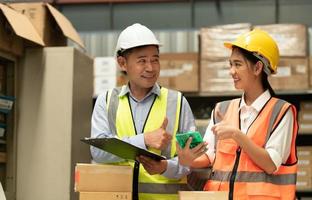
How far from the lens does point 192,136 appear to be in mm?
1986

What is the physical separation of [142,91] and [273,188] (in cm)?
72

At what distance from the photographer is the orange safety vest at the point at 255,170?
2045mm

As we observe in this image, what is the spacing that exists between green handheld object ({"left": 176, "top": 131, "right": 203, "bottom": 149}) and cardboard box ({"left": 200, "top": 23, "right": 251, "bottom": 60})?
7.30 ft

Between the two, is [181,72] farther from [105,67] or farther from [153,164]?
[153,164]

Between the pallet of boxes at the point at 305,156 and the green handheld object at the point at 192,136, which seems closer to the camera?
the green handheld object at the point at 192,136

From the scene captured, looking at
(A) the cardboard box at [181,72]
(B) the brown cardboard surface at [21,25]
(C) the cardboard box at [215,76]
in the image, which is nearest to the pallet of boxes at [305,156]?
(C) the cardboard box at [215,76]

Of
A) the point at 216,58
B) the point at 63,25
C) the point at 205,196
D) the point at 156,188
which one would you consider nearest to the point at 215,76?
the point at 216,58

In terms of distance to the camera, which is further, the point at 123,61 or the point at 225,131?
the point at 123,61

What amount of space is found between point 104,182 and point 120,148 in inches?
8.2

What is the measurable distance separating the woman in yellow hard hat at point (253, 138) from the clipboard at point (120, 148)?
159 millimetres

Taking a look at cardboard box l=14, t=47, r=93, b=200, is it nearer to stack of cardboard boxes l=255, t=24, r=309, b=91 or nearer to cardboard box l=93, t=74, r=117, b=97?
cardboard box l=93, t=74, r=117, b=97

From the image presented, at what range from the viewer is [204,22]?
5.28 meters

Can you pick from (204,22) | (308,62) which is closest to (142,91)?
(308,62)

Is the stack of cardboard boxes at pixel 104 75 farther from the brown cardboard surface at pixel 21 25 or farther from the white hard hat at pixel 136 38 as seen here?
the white hard hat at pixel 136 38
